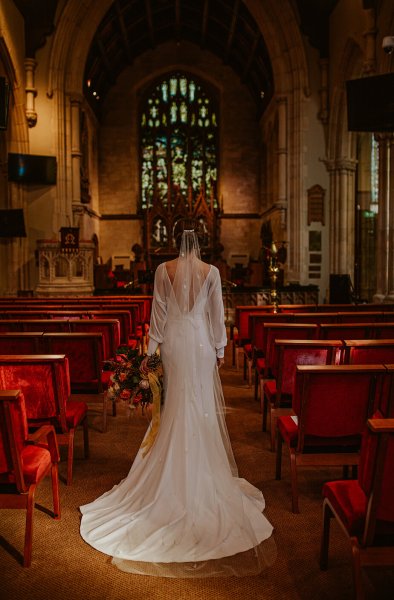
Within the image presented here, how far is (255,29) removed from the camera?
1603 cm

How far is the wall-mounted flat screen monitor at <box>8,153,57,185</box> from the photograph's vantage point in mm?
13453

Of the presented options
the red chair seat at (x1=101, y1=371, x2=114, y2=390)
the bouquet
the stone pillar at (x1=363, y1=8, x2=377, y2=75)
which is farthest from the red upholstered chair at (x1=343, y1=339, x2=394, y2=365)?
the stone pillar at (x1=363, y1=8, x2=377, y2=75)

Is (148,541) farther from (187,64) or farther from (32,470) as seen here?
(187,64)

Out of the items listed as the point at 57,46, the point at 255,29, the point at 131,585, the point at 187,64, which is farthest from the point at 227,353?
the point at 187,64

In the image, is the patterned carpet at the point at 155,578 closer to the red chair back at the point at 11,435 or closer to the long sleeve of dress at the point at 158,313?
the red chair back at the point at 11,435

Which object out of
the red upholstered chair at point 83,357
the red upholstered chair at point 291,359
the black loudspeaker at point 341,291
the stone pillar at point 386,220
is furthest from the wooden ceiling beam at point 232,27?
the red upholstered chair at point 291,359

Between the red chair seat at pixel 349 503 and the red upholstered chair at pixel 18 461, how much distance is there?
4.39 feet

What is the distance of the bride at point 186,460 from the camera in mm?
2645

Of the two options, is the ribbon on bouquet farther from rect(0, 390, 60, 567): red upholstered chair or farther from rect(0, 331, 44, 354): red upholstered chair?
rect(0, 331, 44, 354): red upholstered chair

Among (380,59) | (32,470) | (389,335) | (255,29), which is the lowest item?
(32,470)

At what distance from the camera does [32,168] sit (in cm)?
1362

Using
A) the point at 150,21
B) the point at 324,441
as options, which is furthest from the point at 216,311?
the point at 150,21

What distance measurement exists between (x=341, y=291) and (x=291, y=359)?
881cm

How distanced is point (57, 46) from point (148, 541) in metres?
14.2
